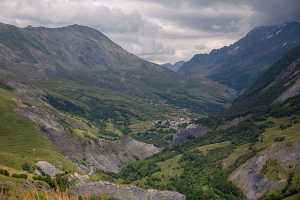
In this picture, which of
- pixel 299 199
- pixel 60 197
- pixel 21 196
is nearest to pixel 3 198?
pixel 21 196

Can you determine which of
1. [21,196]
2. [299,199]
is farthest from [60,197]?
[299,199]

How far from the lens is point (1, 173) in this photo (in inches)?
7692

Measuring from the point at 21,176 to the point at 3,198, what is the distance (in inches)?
6738

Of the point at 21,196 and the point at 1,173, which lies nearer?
the point at 21,196

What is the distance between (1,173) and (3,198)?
6752 inches

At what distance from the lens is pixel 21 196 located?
30828 mm

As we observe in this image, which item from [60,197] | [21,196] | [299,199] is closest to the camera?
[60,197]

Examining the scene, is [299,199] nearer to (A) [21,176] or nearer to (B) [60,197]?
(A) [21,176]

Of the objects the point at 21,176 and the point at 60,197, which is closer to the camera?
the point at 60,197

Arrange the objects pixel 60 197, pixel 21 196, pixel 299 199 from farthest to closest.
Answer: pixel 299 199, pixel 21 196, pixel 60 197

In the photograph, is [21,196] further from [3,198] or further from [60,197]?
[60,197]

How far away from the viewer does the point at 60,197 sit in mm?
28719

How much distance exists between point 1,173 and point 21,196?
172441 millimetres

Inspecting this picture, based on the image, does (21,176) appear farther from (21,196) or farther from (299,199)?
(21,196)
